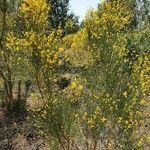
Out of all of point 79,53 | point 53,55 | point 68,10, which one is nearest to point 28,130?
point 79,53

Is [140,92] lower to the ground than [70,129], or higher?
higher

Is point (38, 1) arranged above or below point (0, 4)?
below

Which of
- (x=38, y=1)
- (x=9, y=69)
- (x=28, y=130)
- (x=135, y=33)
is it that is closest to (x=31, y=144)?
(x=28, y=130)

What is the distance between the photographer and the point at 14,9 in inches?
741

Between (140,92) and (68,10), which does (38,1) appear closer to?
(140,92)

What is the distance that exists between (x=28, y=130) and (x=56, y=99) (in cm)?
934

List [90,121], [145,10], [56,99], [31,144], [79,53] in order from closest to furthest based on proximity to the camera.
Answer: [56,99]
[90,121]
[31,144]
[79,53]
[145,10]

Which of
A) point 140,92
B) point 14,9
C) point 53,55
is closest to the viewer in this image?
point 140,92

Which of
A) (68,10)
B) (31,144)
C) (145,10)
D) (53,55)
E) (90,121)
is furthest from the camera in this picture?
(145,10)

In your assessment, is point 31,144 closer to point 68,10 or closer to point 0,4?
point 0,4

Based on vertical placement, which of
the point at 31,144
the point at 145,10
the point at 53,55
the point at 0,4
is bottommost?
the point at 31,144

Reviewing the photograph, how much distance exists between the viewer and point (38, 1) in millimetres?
13398

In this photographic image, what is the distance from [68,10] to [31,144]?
149ft

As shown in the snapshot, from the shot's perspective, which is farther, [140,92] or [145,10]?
[145,10]
